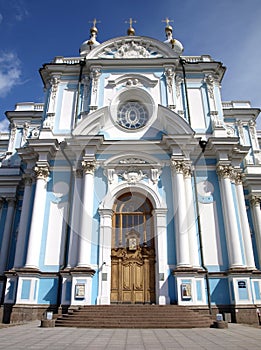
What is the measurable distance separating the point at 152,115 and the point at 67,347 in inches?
523

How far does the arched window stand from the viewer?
15352 mm

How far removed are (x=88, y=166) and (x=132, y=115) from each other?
14.2ft

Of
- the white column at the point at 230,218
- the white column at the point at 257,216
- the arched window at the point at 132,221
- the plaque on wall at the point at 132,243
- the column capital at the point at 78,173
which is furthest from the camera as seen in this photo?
the white column at the point at 257,216

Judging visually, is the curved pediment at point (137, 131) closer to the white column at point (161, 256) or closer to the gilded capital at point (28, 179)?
the gilded capital at point (28, 179)

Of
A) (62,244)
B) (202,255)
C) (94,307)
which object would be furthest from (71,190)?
(202,255)

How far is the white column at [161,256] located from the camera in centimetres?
1384

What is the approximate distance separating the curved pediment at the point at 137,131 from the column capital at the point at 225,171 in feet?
7.61

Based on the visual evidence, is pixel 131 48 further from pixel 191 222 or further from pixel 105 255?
pixel 105 255

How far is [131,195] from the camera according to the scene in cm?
1639

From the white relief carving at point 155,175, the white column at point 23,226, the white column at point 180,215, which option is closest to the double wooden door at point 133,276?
the white column at point 180,215

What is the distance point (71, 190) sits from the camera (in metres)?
16.1

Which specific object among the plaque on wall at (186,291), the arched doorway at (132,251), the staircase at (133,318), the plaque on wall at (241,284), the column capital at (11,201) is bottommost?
the staircase at (133,318)

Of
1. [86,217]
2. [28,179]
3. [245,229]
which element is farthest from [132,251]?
[28,179]

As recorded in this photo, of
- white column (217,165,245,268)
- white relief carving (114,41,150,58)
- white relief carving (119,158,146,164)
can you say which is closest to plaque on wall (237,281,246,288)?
white column (217,165,245,268)
